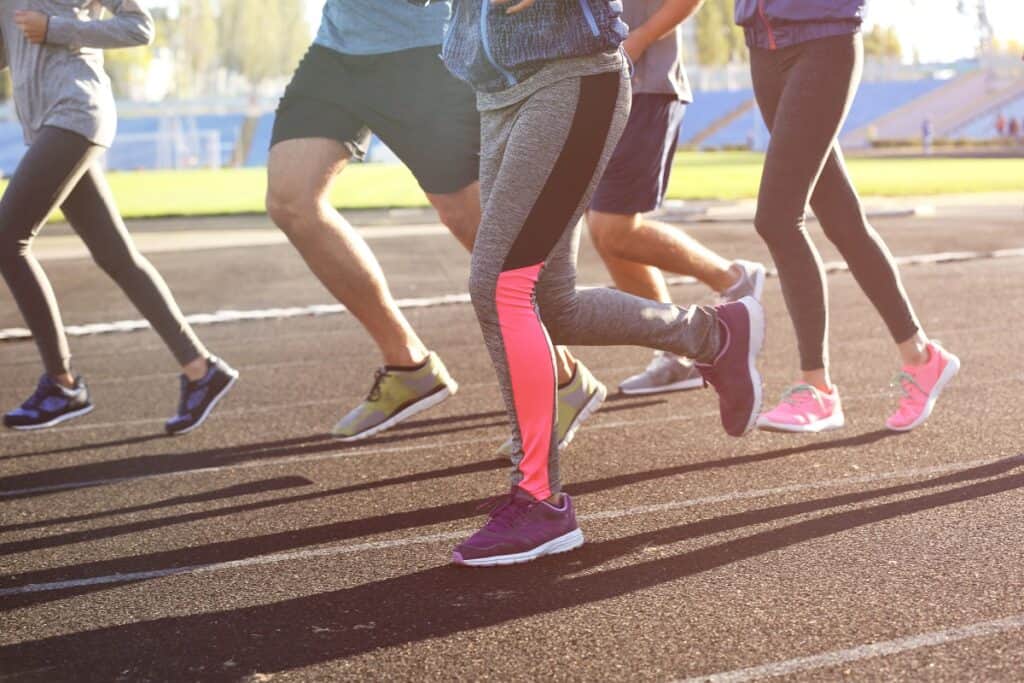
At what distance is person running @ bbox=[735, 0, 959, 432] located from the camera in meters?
4.66

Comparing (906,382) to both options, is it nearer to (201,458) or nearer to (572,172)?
(572,172)

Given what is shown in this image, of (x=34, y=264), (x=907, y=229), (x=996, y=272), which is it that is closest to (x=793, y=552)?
(x=34, y=264)

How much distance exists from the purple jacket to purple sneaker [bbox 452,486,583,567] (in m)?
1.85

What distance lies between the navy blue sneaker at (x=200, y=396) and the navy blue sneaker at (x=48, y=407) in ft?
1.31

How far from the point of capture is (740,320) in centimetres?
441

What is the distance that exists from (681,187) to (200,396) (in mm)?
21600

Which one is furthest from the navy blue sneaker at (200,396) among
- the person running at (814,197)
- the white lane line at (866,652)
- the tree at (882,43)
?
the tree at (882,43)

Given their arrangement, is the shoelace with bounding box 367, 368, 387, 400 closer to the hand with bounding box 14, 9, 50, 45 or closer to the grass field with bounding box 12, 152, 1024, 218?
the hand with bounding box 14, 9, 50, 45

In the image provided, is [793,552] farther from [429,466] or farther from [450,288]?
[450,288]

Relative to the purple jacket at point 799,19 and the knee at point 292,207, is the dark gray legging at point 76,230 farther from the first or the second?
the purple jacket at point 799,19

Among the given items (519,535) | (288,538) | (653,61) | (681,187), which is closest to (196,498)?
(288,538)

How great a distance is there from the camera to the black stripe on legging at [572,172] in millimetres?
3449

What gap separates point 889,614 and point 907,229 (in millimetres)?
12420

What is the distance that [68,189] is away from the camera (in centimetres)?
532
